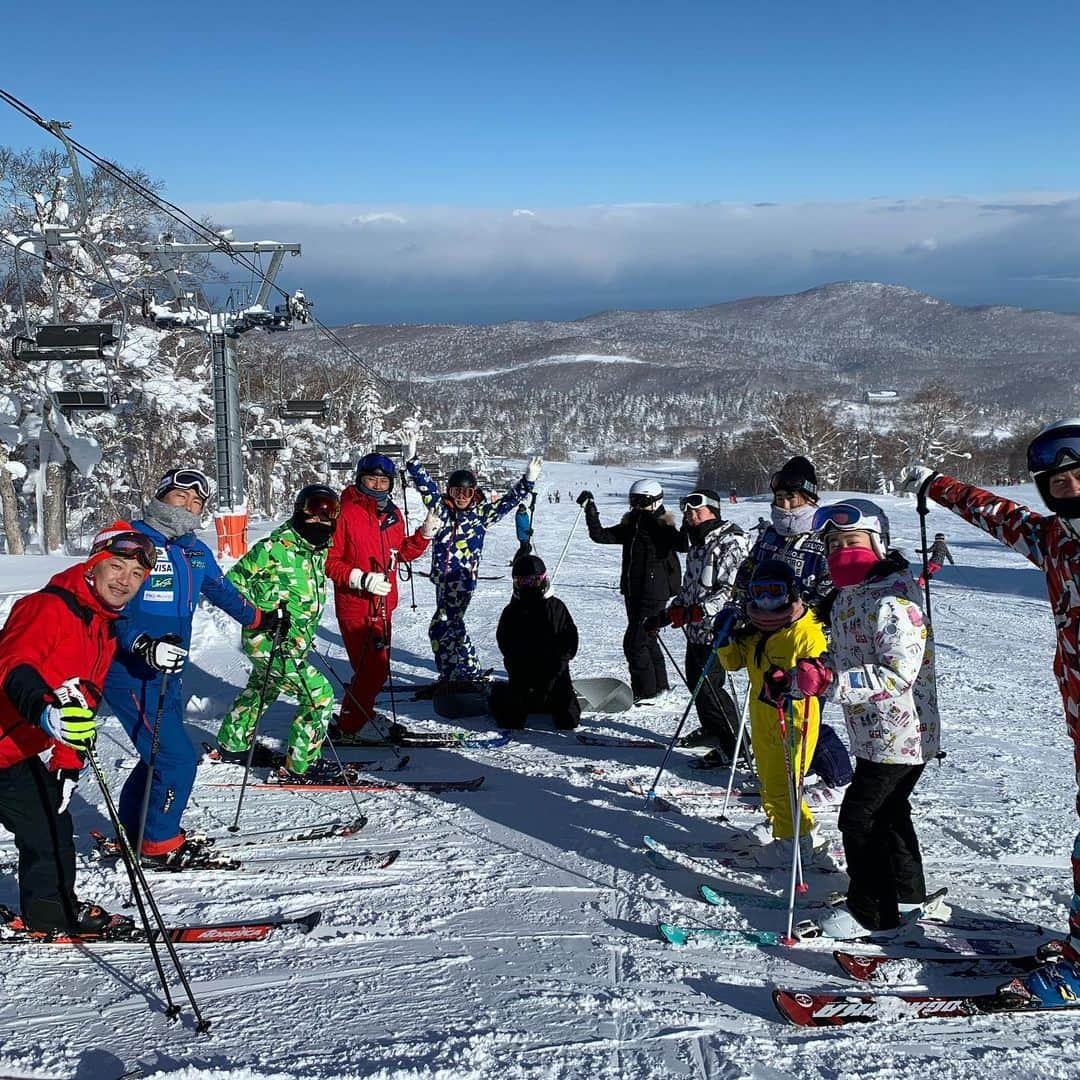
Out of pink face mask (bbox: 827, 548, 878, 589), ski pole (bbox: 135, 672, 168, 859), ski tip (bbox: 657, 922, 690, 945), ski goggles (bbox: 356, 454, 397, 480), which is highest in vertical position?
ski goggles (bbox: 356, 454, 397, 480)

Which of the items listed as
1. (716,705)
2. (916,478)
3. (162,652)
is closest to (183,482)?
(162,652)

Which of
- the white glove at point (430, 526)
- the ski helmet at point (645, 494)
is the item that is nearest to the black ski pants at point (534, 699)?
the white glove at point (430, 526)

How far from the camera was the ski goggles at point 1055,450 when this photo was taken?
9.05 ft

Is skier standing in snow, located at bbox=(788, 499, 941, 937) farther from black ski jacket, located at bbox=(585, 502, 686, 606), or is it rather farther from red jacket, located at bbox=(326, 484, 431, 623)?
A: red jacket, located at bbox=(326, 484, 431, 623)

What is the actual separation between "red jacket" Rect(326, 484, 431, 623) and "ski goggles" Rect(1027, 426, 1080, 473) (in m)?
3.91

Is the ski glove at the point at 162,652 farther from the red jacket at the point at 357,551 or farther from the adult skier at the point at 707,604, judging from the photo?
the adult skier at the point at 707,604

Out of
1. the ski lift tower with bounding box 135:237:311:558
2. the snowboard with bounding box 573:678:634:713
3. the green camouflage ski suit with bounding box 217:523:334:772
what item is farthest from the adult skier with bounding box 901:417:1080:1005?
the ski lift tower with bounding box 135:237:311:558

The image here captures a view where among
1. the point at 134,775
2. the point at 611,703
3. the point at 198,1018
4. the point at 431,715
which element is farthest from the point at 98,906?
the point at 611,703

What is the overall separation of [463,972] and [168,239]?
16.4 metres

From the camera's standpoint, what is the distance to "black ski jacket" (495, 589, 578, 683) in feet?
20.5

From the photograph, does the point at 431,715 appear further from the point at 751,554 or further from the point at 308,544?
the point at 751,554

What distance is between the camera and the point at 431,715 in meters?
6.62

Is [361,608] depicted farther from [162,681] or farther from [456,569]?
[162,681]

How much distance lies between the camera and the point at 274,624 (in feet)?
15.2
